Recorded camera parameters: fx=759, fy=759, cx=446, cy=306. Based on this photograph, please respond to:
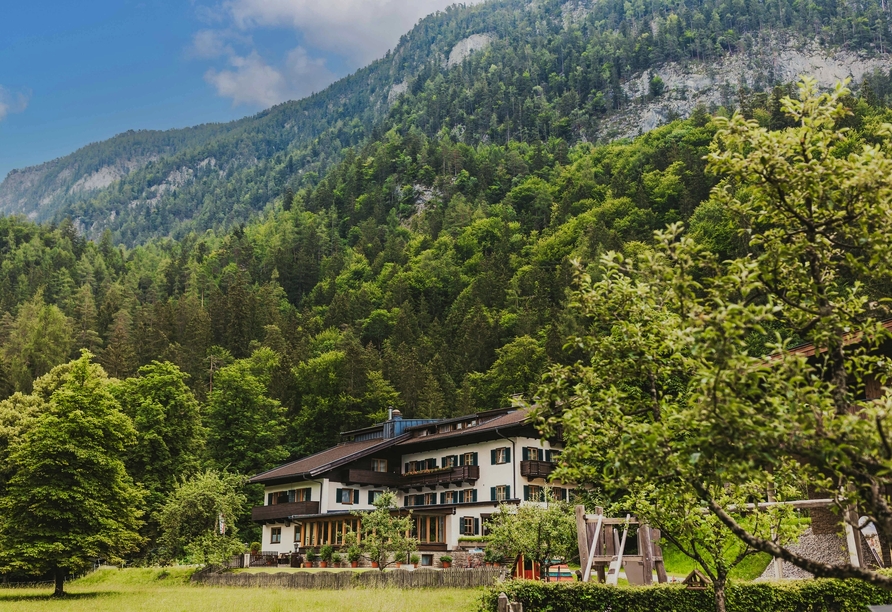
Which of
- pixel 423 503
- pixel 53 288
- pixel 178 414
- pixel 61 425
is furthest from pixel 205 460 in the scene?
pixel 53 288

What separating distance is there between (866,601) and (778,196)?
580 inches

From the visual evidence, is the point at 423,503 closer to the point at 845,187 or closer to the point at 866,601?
the point at 866,601

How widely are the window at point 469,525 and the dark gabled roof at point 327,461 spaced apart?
34.4 ft

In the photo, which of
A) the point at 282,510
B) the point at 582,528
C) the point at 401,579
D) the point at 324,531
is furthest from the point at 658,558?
the point at 282,510

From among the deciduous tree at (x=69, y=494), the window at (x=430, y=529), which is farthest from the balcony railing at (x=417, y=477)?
the deciduous tree at (x=69, y=494)

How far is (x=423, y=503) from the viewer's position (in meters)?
60.7

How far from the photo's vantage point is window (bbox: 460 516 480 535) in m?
53.7

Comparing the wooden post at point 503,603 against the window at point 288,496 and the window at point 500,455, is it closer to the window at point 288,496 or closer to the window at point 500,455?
the window at point 500,455

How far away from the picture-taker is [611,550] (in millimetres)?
23797

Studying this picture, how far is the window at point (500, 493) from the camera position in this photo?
53531 millimetres

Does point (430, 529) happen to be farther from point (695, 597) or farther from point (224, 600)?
point (695, 597)

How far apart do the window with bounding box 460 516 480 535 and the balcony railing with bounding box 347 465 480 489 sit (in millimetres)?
2967

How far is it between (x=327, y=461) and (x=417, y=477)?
25.2 ft

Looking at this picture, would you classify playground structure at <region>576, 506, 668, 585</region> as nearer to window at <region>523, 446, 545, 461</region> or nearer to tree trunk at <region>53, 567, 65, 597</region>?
window at <region>523, 446, 545, 461</region>
